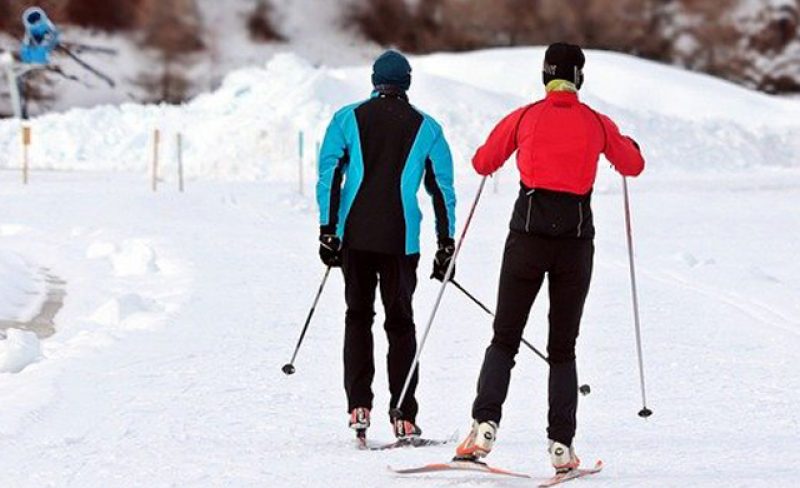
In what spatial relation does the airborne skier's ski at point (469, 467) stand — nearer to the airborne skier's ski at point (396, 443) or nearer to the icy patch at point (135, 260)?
the airborne skier's ski at point (396, 443)

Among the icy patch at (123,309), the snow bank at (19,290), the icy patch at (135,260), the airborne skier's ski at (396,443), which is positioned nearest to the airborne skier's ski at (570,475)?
the airborne skier's ski at (396,443)

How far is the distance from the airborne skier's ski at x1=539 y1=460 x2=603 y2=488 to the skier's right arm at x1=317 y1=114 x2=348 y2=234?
144cm

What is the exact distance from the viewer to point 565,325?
210 inches

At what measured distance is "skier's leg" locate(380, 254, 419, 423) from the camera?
5.96 m

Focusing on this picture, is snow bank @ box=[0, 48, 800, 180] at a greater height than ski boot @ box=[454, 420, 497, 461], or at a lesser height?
greater

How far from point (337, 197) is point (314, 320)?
503cm

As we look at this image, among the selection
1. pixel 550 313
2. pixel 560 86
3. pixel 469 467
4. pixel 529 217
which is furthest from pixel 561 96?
pixel 469 467

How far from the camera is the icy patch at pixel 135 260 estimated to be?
1409 centimetres

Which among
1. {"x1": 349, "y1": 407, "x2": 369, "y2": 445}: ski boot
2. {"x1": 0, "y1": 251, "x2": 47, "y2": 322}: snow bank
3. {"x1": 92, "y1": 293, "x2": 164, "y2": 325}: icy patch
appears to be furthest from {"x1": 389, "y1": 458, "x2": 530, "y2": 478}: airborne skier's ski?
{"x1": 0, "y1": 251, "x2": 47, "y2": 322}: snow bank

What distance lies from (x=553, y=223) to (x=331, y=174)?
1.12 metres

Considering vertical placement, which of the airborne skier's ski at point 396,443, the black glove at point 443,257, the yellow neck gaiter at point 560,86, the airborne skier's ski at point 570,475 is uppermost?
the yellow neck gaiter at point 560,86

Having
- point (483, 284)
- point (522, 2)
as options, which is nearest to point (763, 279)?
point (483, 284)

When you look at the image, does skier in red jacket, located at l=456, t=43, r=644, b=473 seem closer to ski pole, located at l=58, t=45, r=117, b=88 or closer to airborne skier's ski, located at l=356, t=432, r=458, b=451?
airborne skier's ski, located at l=356, t=432, r=458, b=451

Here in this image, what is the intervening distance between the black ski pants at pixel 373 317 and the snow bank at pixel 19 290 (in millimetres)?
5737
